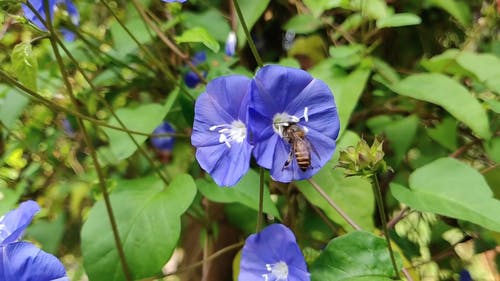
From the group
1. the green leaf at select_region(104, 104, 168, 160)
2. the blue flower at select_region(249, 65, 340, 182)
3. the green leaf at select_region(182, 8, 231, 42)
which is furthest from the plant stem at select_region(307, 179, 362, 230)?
the green leaf at select_region(182, 8, 231, 42)

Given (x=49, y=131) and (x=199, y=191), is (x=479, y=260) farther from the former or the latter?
(x=49, y=131)

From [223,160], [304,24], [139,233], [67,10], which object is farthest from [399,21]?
[67,10]

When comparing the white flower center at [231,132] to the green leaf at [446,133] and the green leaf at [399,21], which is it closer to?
the green leaf at [399,21]

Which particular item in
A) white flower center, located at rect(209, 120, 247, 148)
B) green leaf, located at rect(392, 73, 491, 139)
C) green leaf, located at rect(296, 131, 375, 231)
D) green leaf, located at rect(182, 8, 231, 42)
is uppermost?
white flower center, located at rect(209, 120, 247, 148)

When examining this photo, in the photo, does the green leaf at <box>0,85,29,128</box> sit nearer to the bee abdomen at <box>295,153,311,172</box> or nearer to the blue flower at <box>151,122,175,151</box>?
the blue flower at <box>151,122,175,151</box>

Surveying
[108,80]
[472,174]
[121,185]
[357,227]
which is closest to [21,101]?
[108,80]

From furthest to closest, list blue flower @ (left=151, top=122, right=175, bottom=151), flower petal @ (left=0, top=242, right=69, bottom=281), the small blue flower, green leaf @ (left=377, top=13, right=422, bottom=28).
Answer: blue flower @ (left=151, top=122, right=175, bottom=151)
the small blue flower
green leaf @ (left=377, top=13, right=422, bottom=28)
flower petal @ (left=0, top=242, right=69, bottom=281)

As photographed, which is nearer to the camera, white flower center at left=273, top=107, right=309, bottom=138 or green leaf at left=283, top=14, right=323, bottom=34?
white flower center at left=273, top=107, right=309, bottom=138
